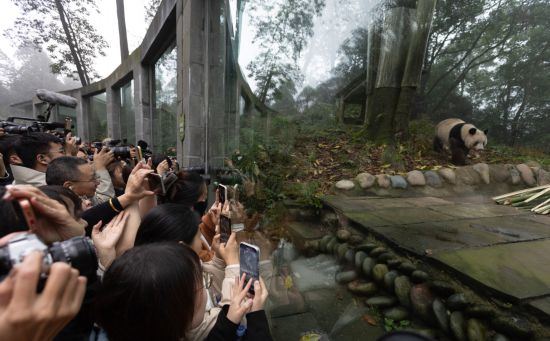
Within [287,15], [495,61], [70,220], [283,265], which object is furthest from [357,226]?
[495,61]

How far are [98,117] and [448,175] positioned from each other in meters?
14.1

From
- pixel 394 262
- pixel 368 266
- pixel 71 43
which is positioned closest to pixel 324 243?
pixel 368 266

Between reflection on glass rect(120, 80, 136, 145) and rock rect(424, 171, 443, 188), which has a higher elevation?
reflection on glass rect(120, 80, 136, 145)

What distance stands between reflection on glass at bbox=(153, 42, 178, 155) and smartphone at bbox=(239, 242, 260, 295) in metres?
5.72

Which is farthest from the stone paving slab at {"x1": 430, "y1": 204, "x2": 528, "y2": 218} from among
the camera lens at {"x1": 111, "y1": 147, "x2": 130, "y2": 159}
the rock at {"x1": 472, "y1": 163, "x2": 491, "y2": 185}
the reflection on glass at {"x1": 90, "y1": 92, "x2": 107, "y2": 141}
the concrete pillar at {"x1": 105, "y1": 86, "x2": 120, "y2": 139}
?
the reflection on glass at {"x1": 90, "y1": 92, "x2": 107, "y2": 141}

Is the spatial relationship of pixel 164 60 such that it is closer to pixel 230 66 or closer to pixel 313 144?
pixel 230 66

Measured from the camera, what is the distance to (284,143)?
19.9ft

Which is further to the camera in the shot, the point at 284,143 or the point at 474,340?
the point at 284,143

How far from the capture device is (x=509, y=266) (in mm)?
2248

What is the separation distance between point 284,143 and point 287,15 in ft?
8.28

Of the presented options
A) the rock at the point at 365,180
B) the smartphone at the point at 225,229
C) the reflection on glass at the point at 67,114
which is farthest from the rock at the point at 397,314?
the reflection on glass at the point at 67,114

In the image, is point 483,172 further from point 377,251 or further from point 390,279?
point 390,279

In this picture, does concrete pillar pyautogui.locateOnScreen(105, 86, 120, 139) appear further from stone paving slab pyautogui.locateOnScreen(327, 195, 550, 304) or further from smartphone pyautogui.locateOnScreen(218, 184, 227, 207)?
smartphone pyautogui.locateOnScreen(218, 184, 227, 207)

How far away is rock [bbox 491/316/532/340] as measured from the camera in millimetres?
1726
